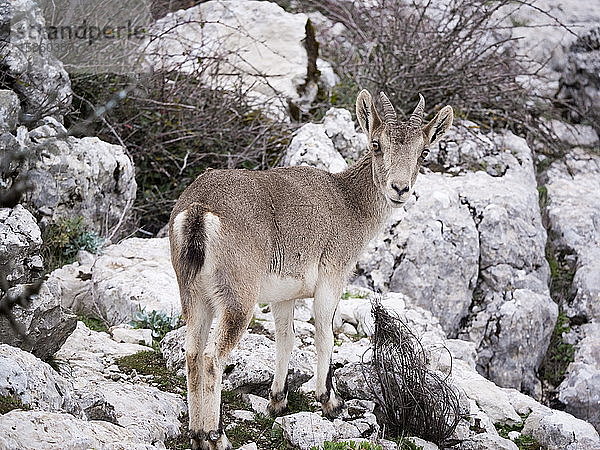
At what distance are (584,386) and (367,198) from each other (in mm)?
5192

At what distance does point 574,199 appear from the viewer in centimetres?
1407

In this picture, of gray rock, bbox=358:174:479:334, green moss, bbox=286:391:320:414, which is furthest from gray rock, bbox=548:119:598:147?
green moss, bbox=286:391:320:414

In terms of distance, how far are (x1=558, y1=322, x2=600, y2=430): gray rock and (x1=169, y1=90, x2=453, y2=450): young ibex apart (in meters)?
4.94

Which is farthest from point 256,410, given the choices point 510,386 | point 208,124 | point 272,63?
point 272,63

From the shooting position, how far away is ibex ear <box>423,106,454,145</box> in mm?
7805

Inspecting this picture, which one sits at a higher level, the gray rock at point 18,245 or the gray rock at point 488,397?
the gray rock at point 18,245

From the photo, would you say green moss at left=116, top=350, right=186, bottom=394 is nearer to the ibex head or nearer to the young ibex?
the young ibex

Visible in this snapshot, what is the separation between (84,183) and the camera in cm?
1071

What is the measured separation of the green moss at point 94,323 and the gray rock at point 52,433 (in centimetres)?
413

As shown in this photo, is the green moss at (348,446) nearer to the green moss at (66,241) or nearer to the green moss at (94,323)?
the green moss at (94,323)

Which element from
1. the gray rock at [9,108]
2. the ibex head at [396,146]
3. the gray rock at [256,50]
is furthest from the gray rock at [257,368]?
the gray rock at [256,50]

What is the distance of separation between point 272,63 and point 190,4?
140 inches

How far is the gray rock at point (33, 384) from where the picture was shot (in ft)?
18.0

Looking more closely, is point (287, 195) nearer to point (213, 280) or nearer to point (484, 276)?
point (213, 280)
